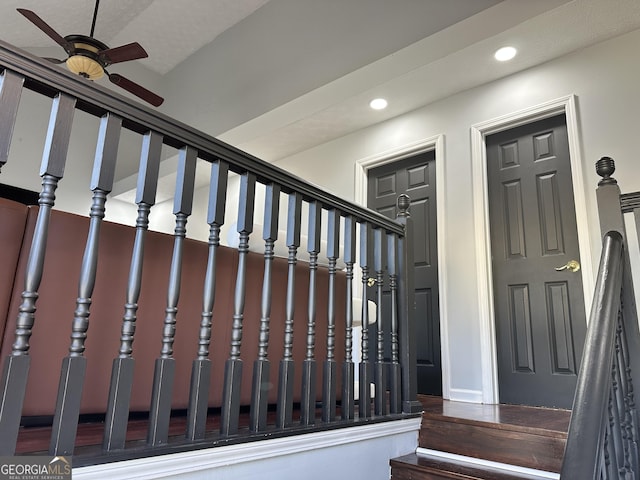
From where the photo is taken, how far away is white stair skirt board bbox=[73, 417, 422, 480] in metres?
1.04

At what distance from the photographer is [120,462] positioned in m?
0.99

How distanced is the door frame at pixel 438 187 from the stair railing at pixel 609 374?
62.0 inches

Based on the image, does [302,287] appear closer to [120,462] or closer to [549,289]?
[120,462]

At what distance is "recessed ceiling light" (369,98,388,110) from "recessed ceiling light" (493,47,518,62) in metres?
0.97

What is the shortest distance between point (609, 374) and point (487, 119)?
A: 8.89ft

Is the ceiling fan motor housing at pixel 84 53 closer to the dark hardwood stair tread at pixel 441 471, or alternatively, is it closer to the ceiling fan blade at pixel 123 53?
the ceiling fan blade at pixel 123 53

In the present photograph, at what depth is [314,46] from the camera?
3555 mm

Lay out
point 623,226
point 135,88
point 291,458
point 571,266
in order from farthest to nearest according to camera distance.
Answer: point 135,88 < point 571,266 < point 623,226 < point 291,458

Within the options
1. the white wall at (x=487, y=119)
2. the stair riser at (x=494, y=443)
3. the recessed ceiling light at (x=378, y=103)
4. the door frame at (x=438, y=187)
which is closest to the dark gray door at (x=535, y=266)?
the white wall at (x=487, y=119)

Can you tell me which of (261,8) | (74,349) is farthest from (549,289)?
(261,8)

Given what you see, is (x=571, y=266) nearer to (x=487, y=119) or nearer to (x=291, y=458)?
(x=487, y=119)

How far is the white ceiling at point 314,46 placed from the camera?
2.74m

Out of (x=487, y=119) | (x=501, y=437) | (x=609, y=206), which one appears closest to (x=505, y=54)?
(x=487, y=119)

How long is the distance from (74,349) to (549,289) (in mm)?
2885
